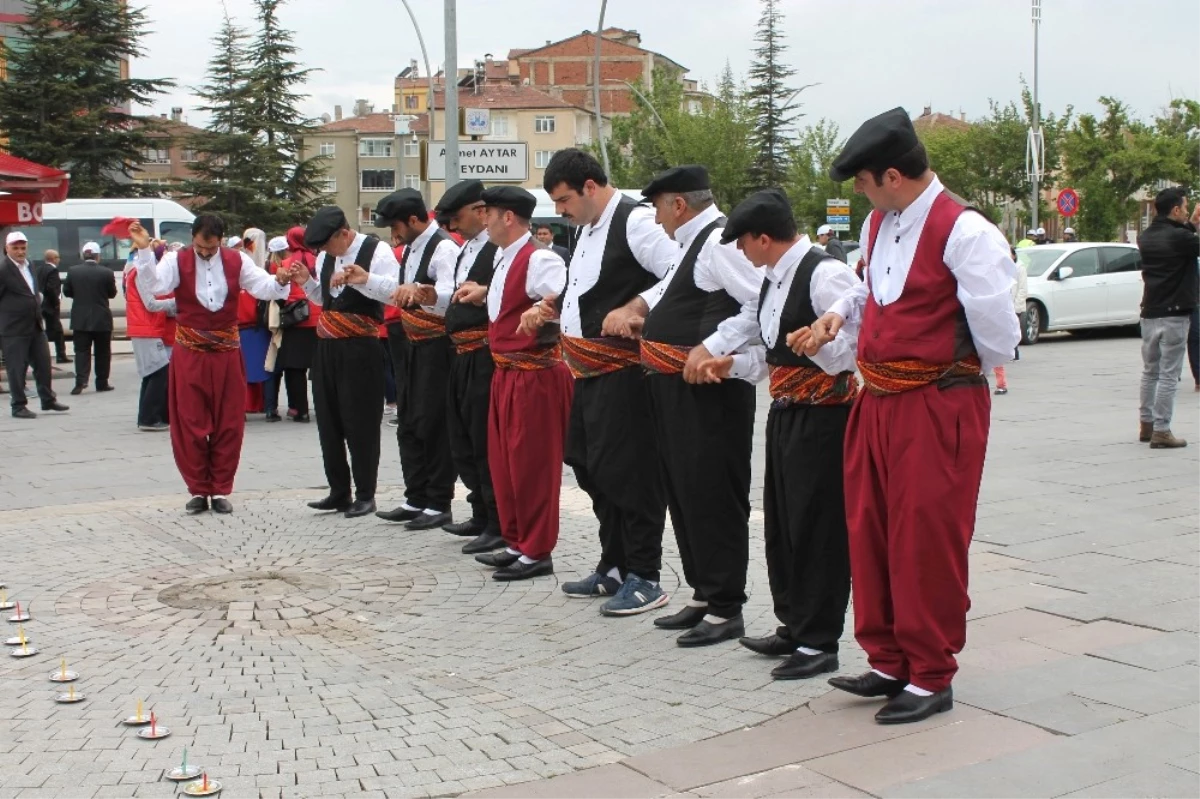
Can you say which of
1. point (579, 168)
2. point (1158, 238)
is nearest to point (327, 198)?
point (1158, 238)

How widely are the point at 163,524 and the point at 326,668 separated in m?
3.63

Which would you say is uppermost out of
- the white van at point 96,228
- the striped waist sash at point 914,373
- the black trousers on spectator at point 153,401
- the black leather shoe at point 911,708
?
the white van at point 96,228

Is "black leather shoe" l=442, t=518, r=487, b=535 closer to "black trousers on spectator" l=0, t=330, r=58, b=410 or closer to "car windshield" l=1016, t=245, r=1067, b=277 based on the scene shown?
"black trousers on spectator" l=0, t=330, r=58, b=410

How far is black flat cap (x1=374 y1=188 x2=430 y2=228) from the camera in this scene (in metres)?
8.86

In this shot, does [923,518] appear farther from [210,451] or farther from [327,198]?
[327,198]

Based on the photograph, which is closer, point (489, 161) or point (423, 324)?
point (423, 324)

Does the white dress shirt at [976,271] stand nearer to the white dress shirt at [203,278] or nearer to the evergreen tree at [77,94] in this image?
the white dress shirt at [203,278]

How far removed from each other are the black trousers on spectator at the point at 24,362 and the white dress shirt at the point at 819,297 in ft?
39.9

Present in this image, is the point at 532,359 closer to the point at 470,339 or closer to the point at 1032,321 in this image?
the point at 470,339

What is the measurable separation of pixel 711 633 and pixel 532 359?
2066 mm

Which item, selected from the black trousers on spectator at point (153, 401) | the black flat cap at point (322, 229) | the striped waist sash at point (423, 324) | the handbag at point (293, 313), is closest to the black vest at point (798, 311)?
the striped waist sash at point (423, 324)

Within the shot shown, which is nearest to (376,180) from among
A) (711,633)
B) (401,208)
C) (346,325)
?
(346,325)

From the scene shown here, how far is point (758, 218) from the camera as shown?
5383 millimetres

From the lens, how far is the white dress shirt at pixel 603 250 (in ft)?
21.9
